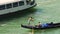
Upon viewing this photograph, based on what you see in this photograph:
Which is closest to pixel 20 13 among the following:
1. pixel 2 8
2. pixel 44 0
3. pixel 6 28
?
pixel 2 8

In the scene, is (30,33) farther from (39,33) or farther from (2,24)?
(2,24)

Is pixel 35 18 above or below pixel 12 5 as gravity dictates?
below

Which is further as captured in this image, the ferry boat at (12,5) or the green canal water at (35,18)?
the ferry boat at (12,5)

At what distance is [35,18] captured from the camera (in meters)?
16.0

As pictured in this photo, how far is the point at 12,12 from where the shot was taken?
15.9 m

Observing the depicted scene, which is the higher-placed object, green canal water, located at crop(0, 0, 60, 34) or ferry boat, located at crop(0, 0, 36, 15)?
ferry boat, located at crop(0, 0, 36, 15)

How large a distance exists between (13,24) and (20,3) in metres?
2.44

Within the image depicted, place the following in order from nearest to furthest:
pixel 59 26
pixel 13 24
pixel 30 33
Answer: pixel 30 33 < pixel 59 26 < pixel 13 24

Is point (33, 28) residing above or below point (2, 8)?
below

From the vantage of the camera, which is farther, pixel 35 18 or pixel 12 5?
pixel 12 5

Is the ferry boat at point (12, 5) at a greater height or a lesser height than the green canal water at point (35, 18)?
greater

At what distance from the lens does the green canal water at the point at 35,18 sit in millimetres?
13586

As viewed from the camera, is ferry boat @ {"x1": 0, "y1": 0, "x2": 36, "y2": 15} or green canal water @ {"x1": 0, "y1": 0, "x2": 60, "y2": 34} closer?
green canal water @ {"x1": 0, "y1": 0, "x2": 60, "y2": 34}

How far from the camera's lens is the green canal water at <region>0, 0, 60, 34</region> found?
1359 centimetres
